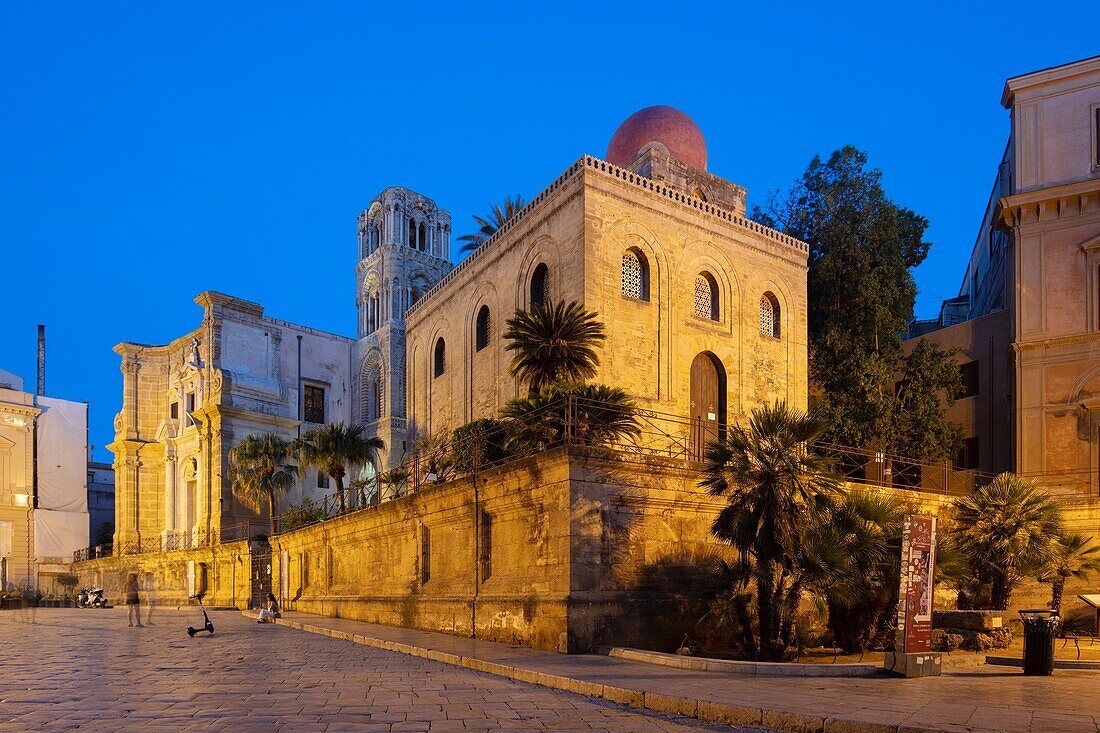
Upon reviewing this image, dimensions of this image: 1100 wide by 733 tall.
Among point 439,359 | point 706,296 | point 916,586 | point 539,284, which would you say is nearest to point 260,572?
point 439,359

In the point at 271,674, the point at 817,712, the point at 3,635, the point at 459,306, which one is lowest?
the point at 3,635

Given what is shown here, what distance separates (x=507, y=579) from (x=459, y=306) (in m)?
16.3

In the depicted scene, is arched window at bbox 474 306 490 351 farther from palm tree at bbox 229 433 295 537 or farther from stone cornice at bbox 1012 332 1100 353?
stone cornice at bbox 1012 332 1100 353

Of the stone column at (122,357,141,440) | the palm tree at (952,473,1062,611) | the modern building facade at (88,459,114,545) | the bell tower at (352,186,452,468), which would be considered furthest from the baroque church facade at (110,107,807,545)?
the modern building facade at (88,459,114,545)

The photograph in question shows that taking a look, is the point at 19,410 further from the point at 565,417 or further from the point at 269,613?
the point at 565,417

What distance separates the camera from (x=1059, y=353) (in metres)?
26.4

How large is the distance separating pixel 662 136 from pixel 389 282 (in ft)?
74.8

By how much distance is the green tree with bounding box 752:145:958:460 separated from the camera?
29.5 meters

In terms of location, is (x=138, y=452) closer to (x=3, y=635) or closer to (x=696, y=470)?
(x=3, y=635)

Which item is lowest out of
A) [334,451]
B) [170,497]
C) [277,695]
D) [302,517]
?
[170,497]

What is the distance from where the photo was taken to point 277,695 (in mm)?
10008

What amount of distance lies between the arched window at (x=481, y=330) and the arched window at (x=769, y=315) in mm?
9199

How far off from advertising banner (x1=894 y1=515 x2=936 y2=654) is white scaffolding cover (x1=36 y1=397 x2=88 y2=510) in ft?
183

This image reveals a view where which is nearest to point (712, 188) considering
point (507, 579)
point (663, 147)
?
point (663, 147)
